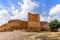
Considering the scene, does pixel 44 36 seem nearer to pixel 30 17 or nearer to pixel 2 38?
pixel 2 38

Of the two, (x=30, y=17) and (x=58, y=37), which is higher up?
(x=30, y=17)

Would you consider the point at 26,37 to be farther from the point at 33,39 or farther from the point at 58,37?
the point at 58,37

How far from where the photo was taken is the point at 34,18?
8.34 m

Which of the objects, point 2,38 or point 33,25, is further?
point 33,25

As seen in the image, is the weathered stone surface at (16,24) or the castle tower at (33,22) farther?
the weathered stone surface at (16,24)

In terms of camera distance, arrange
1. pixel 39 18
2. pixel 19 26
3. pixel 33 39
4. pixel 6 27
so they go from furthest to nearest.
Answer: pixel 19 26, pixel 6 27, pixel 39 18, pixel 33 39

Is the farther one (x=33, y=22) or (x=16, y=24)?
(x=16, y=24)

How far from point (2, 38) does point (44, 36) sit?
55.2 inches

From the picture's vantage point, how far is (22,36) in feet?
16.2

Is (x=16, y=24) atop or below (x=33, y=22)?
below

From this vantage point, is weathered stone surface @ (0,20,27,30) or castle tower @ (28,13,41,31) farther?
weathered stone surface @ (0,20,27,30)

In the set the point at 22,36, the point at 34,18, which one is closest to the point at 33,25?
the point at 34,18

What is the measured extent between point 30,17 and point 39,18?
546 mm

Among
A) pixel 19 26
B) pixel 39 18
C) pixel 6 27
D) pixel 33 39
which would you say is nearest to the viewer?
pixel 33 39
